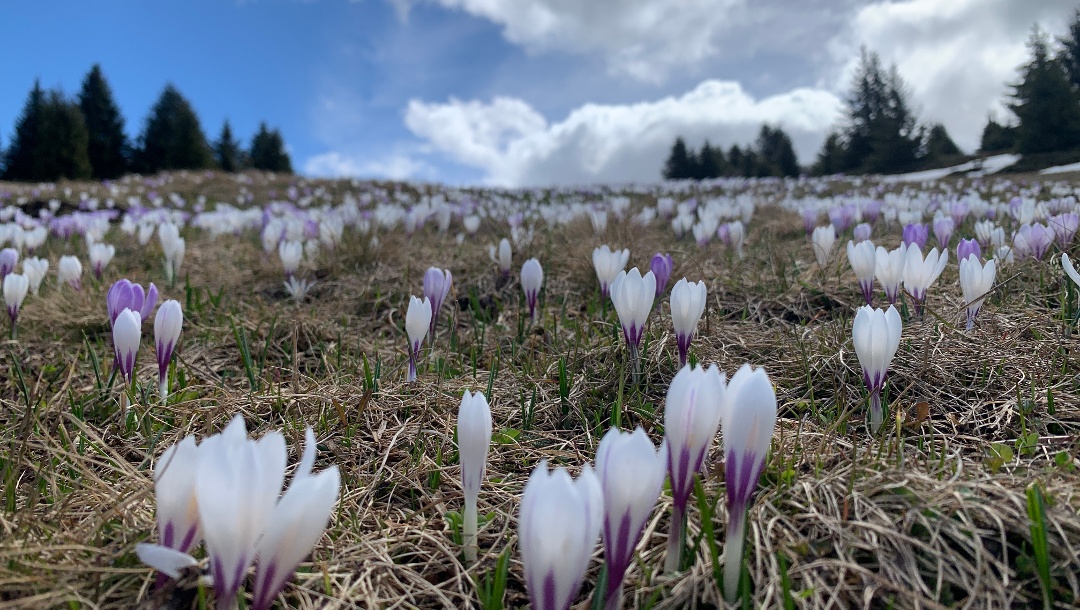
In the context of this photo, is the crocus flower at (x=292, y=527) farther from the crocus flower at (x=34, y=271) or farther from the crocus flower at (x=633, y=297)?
the crocus flower at (x=34, y=271)

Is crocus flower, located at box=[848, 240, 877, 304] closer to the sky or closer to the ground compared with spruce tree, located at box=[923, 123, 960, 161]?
closer to the ground

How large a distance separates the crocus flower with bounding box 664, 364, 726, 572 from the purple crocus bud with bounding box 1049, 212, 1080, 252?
129 inches

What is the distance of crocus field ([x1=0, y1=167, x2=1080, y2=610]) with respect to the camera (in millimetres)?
1038

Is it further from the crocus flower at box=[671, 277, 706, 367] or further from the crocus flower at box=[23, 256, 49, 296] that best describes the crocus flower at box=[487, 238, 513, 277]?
the crocus flower at box=[23, 256, 49, 296]

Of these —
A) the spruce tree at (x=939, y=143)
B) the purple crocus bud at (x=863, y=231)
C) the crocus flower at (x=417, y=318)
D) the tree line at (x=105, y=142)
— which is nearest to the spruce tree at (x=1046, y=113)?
the spruce tree at (x=939, y=143)

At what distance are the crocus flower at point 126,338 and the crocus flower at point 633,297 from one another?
159cm

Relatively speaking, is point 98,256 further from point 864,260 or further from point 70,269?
point 864,260

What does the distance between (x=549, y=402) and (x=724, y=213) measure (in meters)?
4.89

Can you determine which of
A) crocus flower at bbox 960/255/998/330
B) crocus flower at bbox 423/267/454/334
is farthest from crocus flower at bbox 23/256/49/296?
crocus flower at bbox 960/255/998/330

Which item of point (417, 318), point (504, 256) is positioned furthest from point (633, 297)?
point (504, 256)

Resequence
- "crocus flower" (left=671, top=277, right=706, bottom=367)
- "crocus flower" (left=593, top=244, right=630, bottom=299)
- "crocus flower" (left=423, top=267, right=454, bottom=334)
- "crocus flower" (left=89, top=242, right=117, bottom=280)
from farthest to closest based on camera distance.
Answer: "crocus flower" (left=89, top=242, right=117, bottom=280)
"crocus flower" (left=593, top=244, right=630, bottom=299)
"crocus flower" (left=423, top=267, right=454, bottom=334)
"crocus flower" (left=671, top=277, right=706, bottom=367)

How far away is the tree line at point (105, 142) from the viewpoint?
33625 millimetres

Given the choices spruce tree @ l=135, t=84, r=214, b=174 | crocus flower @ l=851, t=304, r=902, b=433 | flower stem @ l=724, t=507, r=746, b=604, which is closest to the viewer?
flower stem @ l=724, t=507, r=746, b=604

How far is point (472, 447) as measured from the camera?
4.39 ft
